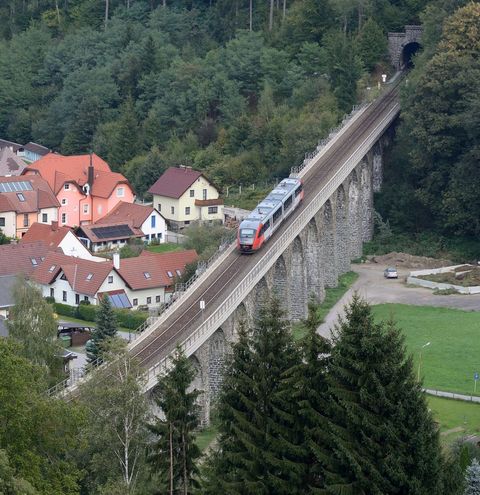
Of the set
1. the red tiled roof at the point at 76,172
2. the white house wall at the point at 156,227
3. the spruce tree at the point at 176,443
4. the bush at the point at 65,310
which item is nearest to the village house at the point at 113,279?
the bush at the point at 65,310

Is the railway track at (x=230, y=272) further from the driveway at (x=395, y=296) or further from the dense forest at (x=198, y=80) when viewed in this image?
the driveway at (x=395, y=296)

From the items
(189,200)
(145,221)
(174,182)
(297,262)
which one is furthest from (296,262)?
(174,182)

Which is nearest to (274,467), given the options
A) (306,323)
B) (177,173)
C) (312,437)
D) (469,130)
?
(312,437)

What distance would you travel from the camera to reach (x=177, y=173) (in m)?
106

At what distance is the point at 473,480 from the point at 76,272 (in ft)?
138

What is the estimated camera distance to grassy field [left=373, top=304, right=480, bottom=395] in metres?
73.4

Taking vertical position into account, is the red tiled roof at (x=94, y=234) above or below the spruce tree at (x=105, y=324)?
above

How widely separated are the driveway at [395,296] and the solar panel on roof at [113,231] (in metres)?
15.4

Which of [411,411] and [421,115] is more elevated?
[421,115]

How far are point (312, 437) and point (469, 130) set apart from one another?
49.8 m

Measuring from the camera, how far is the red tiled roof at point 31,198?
4008 inches

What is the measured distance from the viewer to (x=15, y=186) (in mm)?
104938

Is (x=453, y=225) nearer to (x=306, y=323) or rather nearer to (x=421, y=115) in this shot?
(x=421, y=115)

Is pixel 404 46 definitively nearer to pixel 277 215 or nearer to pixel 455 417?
pixel 277 215
